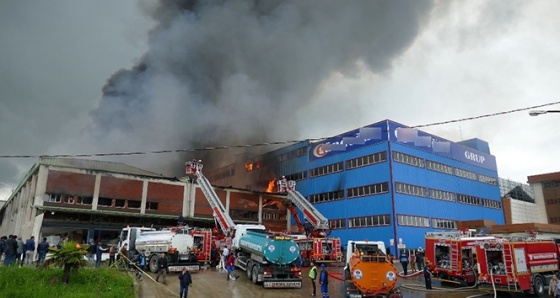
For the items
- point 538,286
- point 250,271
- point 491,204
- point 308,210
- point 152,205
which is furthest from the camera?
point 491,204

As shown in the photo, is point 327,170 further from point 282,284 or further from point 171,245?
point 282,284

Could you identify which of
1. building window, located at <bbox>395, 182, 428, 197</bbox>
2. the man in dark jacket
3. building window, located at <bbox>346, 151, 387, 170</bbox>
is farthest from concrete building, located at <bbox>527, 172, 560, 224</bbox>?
the man in dark jacket

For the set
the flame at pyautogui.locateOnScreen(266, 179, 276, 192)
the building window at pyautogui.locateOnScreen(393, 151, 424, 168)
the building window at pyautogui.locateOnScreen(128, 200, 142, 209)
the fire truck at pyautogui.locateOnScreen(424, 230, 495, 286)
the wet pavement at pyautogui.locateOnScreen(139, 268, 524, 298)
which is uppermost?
the building window at pyautogui.locateOnScreen(393, 151, 424, 168)

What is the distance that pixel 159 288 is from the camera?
16922mm

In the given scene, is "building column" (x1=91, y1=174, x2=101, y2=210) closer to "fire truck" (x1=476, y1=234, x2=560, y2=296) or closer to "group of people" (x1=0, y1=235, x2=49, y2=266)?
"group of people" (x1=0, y1=235, x2=49, y2=266)

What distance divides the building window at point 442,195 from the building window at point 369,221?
8.71 meters

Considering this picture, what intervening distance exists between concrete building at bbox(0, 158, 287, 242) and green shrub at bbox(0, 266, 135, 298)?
19439 mm

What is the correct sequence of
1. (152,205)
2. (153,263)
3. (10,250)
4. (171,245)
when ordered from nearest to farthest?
1. (10,250)
2. (153,263)
3. (171,245)
4. (152,205)

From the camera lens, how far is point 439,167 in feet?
158

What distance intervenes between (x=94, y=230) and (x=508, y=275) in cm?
3346

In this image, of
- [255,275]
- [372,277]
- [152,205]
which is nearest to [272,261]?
[255,275]

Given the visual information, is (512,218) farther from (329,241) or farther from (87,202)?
(87,202)

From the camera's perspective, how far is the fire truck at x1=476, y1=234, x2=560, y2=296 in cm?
1694

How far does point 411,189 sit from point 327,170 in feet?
35.8
